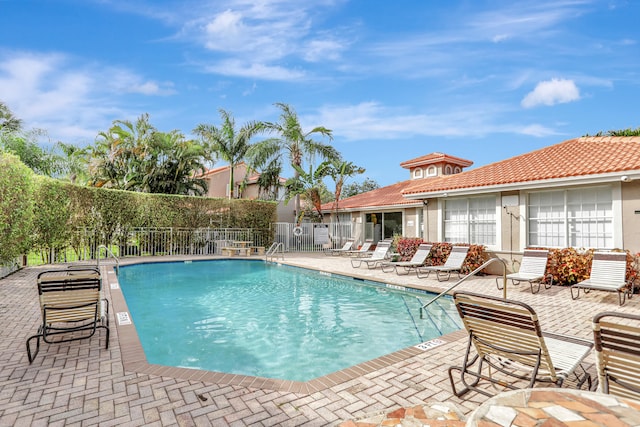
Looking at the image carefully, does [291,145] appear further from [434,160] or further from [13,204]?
[13,204]

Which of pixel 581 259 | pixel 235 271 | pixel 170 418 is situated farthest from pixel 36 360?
pixel 581 259

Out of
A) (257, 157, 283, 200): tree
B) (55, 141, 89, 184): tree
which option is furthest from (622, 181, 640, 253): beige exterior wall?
(55, 141, 89, 184): tree

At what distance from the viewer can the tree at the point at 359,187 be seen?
53.4 metres

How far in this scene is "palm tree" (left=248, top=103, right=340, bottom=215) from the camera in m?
22.2

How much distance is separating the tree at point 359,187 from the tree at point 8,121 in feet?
127

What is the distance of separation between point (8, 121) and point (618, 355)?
29.3 metres

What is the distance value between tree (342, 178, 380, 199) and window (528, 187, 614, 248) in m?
42.1

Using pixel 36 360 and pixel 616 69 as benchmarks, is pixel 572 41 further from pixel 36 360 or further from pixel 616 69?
pixel 36 360

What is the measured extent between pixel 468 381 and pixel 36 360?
5431mm

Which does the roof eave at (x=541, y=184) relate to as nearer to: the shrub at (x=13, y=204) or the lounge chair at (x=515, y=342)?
the lounge chair at (x=515, y=342)

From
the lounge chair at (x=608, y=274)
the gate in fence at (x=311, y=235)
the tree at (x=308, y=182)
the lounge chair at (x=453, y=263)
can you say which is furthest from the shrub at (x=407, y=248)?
the gate in fence at (x=311, y=235)

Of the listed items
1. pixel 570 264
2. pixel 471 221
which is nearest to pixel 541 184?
pixel 570 264

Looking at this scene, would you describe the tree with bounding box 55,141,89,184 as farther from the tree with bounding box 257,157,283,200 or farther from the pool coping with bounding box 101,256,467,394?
the pool coping with bounding box 101,256,467,394

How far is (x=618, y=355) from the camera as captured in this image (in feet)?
8.39
